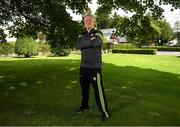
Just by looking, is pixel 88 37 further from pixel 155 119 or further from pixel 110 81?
pixel 110 81

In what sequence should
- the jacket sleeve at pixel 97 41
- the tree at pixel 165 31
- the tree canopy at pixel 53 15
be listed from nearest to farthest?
the jacket sleeve at pixel 97 41, the tree canopy at pixel 53 15, the tree at pixel 165 31

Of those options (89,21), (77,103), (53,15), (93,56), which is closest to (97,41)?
(93,56)

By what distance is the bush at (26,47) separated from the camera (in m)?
39.4

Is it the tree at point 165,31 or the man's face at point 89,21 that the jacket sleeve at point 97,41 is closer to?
the man's face at point 89,21

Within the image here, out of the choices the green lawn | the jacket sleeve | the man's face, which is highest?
the man's face

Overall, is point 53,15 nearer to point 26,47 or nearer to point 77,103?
point 77,103

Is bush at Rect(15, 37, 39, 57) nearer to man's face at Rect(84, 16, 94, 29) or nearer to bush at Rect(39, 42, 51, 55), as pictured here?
bush at Rect(39, 42, 51, 55)

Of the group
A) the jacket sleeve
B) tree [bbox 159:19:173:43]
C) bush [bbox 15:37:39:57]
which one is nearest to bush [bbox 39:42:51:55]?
bush [bbox 15:37:39:57]

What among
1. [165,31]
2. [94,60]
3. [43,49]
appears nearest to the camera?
[94,60]

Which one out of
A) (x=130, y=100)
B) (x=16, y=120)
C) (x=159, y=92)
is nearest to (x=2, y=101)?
(x=16, y=120)

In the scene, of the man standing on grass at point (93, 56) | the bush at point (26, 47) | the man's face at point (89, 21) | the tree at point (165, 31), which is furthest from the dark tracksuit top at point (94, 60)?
the tree at point (165, 31)

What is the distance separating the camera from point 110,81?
570 inches

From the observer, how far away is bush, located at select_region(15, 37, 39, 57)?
39.4 metres

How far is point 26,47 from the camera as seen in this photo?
39406mm
